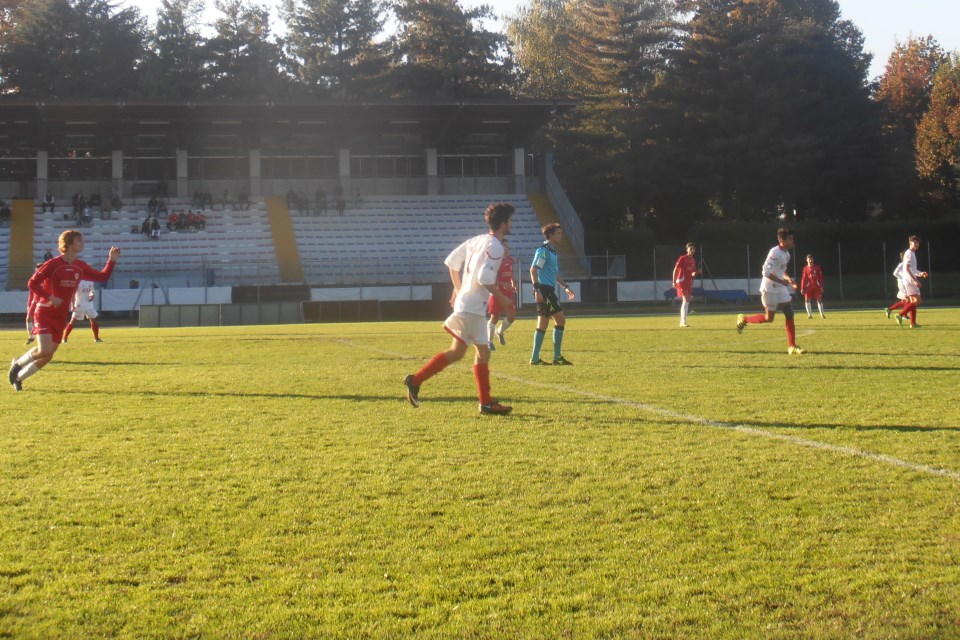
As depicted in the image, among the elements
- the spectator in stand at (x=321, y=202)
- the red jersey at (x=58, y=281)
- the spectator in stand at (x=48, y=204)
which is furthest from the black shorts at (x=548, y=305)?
the spectator in stand at (x=48, y=204)

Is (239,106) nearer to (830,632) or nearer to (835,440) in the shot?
(835,440)

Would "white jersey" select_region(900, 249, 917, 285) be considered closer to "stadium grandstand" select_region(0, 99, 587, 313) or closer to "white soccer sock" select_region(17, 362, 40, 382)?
"white soccer sock" select_region(17, 362, 40, 382)

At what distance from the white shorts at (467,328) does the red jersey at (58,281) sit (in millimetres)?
4893

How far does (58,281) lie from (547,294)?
6.79m

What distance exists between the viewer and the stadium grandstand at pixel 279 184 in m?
47.0

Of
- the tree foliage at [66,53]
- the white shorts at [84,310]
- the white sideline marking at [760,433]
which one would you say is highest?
the tree foliage at [66,53]

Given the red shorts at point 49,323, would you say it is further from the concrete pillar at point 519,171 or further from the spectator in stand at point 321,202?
the concrete pillar at point 519,171

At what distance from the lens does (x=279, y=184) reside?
5450cm

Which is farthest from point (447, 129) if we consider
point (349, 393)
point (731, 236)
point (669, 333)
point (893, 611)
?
point (893, 611)

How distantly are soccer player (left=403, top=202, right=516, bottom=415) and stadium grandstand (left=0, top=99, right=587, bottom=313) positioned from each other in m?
34.7

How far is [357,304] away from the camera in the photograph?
41531mm

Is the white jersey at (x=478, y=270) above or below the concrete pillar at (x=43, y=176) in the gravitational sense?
below

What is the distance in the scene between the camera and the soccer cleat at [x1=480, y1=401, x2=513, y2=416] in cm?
948

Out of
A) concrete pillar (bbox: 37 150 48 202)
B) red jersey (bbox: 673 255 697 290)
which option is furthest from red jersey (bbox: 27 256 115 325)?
concrete pillar (bbox: 37 150 48 202)
